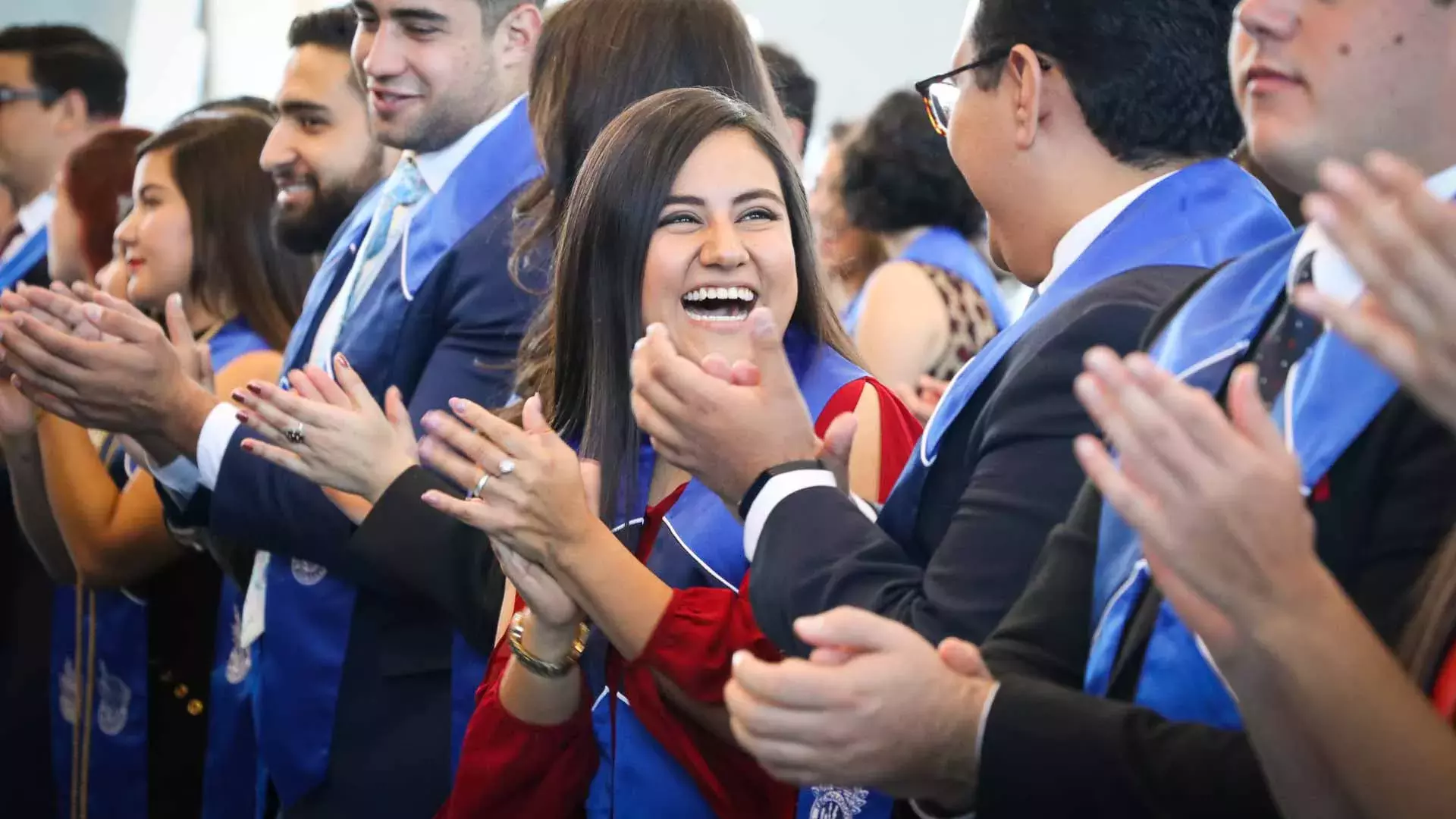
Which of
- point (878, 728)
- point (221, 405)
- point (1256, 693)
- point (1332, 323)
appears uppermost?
point (1332, 323)

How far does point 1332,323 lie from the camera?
0.92 metres

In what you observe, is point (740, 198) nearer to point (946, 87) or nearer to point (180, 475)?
point (946, 87)

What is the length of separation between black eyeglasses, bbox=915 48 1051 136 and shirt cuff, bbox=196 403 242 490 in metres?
1.17

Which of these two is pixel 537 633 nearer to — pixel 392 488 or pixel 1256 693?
pixel 392 488

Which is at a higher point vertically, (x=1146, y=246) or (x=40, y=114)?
(x=1146, y=246)

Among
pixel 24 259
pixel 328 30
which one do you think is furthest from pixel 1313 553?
pixel 24 259

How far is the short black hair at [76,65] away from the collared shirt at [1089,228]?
12.5 feet

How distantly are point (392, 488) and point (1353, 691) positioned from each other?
1.42 m

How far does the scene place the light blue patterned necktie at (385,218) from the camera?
2.65 m

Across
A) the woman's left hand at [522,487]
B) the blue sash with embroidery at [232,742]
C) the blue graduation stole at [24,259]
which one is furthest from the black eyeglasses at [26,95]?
the woman's left hand at [522,487]

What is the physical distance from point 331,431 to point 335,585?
37 cm

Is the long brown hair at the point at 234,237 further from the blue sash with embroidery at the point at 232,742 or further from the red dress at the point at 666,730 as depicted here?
the red dress at the point at 666,730

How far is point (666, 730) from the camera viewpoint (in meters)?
1.74

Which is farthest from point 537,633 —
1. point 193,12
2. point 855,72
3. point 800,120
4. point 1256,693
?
point 193,12
